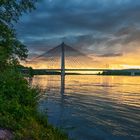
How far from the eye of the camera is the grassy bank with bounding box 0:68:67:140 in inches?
395

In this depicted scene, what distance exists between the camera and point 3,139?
350 inches

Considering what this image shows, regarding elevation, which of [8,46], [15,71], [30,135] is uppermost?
[8,46]

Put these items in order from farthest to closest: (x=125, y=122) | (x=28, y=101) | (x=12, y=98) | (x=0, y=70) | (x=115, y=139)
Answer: (x=125, y=122)
(x=115, y=139)
(x=0, y=70)
(x=28, y=101)
(x=12, y=98)

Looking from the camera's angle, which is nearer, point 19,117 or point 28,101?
point 19,117

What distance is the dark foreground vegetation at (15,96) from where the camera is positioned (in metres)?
10.2

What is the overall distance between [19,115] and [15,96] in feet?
6.54

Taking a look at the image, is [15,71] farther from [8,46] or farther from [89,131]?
[89,131]

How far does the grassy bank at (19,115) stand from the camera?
10.0 meters

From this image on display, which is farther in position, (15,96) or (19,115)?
(15,96)

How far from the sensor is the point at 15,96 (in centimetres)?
1322

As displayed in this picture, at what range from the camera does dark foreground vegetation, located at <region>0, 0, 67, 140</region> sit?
10.2 metres

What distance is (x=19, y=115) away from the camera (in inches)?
446

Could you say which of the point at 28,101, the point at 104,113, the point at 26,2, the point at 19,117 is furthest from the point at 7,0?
the point at 104,113

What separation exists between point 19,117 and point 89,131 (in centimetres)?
890
